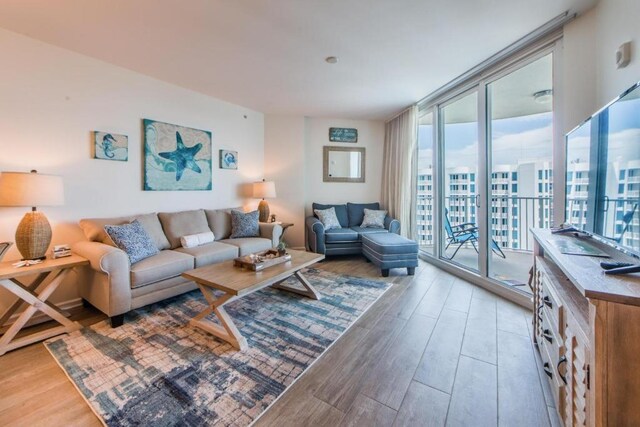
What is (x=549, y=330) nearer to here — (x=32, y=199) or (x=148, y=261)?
(x=148, y=261)

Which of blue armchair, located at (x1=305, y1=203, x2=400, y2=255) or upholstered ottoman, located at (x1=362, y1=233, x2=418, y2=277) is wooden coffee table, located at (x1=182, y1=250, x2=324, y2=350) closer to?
upholstered ottoman, located at (x1=362, y1=233, x2=418, y2=277)

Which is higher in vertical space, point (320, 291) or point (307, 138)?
point (307, 138)

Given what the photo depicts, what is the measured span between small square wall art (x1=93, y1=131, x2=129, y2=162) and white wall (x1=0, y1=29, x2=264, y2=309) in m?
0.06

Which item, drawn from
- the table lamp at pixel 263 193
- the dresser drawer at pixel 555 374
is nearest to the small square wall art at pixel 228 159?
the table lamp at pixel 263 193

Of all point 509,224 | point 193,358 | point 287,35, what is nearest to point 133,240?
point 193,358

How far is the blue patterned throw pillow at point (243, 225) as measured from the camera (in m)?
3.72

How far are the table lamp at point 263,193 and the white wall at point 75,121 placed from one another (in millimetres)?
996

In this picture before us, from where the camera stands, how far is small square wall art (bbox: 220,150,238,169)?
410 centimetres

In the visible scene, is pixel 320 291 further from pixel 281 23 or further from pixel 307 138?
pixel 307 138

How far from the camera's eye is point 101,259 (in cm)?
209

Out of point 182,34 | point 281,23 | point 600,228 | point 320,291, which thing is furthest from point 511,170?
point 182,34

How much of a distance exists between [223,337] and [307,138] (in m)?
3.87

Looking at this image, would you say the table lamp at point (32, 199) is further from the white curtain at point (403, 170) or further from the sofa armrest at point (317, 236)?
the white curtain at point (403, 170)

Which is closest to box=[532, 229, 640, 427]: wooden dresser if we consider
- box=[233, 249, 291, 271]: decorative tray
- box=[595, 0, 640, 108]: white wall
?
box=[595, 0, 640, 108]: white wall
